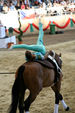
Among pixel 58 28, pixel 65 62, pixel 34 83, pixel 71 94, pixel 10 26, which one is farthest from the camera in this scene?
pixel 58 28

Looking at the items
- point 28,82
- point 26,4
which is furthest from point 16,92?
point 26,4

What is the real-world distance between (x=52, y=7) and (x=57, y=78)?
14453mm

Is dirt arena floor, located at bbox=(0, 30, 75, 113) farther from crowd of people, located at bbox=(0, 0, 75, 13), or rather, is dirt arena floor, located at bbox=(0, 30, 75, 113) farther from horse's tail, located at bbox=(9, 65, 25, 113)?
crowd of people, located at bbox=(0, 0, 75, 13)

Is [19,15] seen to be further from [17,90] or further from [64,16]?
[17,90]

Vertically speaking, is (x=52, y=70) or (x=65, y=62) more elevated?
(x=52, y=70)

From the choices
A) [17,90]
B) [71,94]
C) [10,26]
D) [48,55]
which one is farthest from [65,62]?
[10,26]

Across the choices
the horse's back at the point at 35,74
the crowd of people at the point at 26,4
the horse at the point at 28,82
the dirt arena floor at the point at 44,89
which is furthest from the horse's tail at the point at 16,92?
the crowd of people at the point at 26,4

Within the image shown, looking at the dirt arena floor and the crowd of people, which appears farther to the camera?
the crowd of people

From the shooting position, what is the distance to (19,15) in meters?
16.4

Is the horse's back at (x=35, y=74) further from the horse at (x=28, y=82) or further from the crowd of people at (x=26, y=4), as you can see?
the crowd of people at (x=26, y=4)

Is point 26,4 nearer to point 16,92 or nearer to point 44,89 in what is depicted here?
point 44,89

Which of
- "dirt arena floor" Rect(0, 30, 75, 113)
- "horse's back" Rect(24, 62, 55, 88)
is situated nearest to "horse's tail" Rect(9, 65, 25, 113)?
"horse's back" Rect(24, 62, 55, 88)

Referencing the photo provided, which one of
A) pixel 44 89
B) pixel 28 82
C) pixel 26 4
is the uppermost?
pixel 28 82

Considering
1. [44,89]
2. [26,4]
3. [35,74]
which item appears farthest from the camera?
[26,4]
